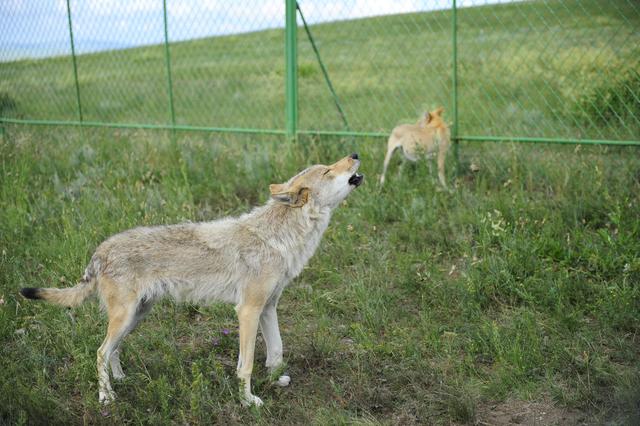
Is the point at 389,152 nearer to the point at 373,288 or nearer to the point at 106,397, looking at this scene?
the point at 373,288

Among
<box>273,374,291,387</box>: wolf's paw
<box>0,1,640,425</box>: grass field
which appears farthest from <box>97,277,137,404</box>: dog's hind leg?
<box>273,374,291,387</box>: wolf's paw

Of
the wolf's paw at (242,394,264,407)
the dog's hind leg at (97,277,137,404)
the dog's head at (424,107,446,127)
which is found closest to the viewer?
the wolf's paw at (242,394,264,407)

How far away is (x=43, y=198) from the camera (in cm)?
745

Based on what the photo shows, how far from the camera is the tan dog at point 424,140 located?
7.40m

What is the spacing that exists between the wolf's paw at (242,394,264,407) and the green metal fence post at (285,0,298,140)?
15.8ft

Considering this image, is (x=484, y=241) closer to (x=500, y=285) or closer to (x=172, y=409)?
(x=500, y=285)

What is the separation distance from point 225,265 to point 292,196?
675mm

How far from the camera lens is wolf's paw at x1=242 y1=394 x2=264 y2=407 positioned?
13.3 ft

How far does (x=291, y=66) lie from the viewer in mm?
8375

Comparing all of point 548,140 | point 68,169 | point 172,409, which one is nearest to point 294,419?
→ point 172,409

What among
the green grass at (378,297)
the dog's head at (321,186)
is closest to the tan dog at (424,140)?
the green grass at (378,297)

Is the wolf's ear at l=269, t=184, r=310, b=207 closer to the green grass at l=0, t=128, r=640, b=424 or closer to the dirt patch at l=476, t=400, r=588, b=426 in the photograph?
the green grass at l=0, t=128, r=640, b=424

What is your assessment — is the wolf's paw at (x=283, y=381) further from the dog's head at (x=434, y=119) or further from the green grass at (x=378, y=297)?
the dog's head at (x=434, y=119)

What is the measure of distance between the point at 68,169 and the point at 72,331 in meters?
4.27
